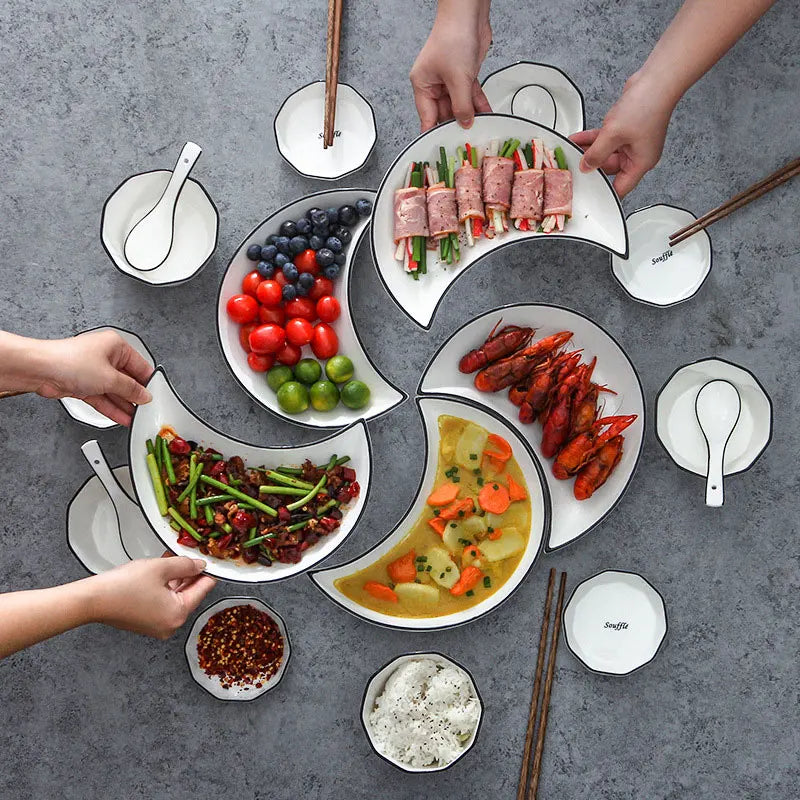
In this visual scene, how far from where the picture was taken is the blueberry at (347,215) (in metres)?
2.56

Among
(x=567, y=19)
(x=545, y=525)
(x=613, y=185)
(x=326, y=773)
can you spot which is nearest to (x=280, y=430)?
(x=545, y=525)

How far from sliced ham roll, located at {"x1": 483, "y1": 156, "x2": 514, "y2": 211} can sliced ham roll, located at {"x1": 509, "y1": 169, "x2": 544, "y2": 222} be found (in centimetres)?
2

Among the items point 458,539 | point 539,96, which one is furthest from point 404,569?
point 539,96

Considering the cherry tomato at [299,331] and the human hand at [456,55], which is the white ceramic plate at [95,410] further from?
the human hand at [456,55]

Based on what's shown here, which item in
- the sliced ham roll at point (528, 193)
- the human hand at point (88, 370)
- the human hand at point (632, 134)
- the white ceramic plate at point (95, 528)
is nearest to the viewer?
→ the human hand at point (632, 134)

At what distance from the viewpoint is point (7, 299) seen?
2.74 meters

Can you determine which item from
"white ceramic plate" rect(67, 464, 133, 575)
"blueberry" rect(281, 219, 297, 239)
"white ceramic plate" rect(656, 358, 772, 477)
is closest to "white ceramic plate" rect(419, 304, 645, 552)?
"white ceramic plate" rect(656, 358, 772, 477)

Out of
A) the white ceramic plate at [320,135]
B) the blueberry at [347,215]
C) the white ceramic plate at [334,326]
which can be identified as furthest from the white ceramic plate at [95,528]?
the white ceramic plate at [320,135]

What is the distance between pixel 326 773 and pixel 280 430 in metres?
1.30

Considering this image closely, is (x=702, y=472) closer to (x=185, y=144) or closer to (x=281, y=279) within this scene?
(x=281, y=279)

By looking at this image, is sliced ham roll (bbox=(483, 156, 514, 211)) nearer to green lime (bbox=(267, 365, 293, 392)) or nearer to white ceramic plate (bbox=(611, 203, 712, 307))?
white ceramic plate (bbox=(611, 203, 712, 307))

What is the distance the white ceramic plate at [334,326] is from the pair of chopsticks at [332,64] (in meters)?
0.29

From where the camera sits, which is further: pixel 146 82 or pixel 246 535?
pixel 146 82

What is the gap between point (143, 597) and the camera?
7.33 ft
